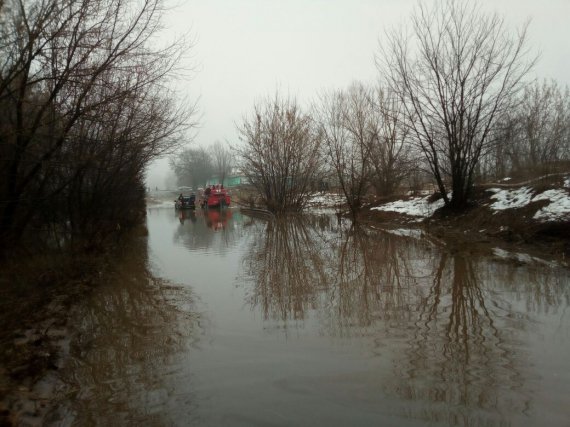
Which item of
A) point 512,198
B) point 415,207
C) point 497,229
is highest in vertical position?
point 512,198

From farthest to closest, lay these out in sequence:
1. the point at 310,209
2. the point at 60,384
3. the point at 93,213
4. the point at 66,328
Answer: the point at 310,209 < the point at 93,213 < the point at 66,328 < the point at 60,384

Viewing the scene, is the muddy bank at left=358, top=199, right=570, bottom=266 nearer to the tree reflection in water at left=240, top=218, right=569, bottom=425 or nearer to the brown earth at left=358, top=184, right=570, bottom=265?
the brown earth at left=358, top=184, right=570, bottom=265

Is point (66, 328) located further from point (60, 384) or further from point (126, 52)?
point (126, 52)

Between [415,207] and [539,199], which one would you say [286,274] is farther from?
[415,207]

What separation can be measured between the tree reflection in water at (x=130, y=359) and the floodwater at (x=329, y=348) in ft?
0.07

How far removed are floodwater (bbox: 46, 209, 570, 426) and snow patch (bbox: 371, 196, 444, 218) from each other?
936 cm

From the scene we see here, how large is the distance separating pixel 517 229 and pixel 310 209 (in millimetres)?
25264

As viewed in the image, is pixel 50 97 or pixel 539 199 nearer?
pixel 50 97

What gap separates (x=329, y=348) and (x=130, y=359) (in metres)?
2.37

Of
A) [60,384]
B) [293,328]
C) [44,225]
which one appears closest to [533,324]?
[293,328]

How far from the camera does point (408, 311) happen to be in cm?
636

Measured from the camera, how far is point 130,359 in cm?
492

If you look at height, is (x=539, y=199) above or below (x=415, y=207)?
above

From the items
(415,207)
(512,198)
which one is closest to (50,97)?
(512,198)
